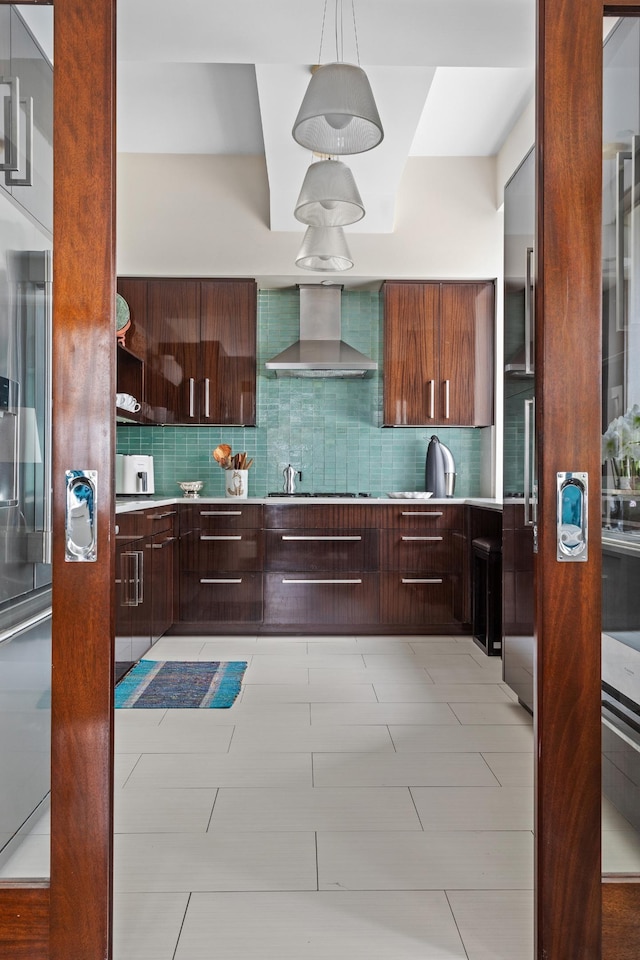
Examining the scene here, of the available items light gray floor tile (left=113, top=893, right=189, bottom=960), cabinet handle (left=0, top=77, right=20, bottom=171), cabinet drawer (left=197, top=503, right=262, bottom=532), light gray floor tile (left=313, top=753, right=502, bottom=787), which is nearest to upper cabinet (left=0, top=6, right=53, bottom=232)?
cabinet handle (left=0, top=77, right=20, bottom=171)

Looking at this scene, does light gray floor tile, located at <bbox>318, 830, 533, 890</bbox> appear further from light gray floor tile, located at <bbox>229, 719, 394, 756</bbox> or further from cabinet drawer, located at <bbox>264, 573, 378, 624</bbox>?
cabinet drawer, located at <bbox>264, 573, 378, 624</bbox>

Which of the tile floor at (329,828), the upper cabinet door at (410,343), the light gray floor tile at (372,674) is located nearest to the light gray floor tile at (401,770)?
the tile floor at (329,828)

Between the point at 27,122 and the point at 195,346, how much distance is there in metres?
3.40

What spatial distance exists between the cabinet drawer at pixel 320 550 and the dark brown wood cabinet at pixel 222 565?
10cm

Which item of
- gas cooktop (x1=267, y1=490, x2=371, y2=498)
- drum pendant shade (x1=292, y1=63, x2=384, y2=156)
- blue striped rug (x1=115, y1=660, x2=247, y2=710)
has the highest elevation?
drum pendant shade (x1=292, y1=63, x2=384, y2=156)

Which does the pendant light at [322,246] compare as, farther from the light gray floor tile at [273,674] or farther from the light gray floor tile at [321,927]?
the light gray floor tile at [321,927]

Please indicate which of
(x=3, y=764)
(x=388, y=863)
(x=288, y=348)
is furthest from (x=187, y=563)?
(x=3, y=764)

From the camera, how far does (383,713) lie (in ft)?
9.54

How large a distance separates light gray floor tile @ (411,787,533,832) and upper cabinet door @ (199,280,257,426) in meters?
3.00

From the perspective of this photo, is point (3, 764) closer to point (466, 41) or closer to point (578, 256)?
point (578, 256)

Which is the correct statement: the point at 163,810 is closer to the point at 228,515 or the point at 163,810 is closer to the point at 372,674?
the point at 372,674

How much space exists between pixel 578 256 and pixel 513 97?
3.20 metres

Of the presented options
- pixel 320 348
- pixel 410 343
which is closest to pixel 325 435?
pixel 320 348

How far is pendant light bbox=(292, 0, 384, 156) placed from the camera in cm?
234
